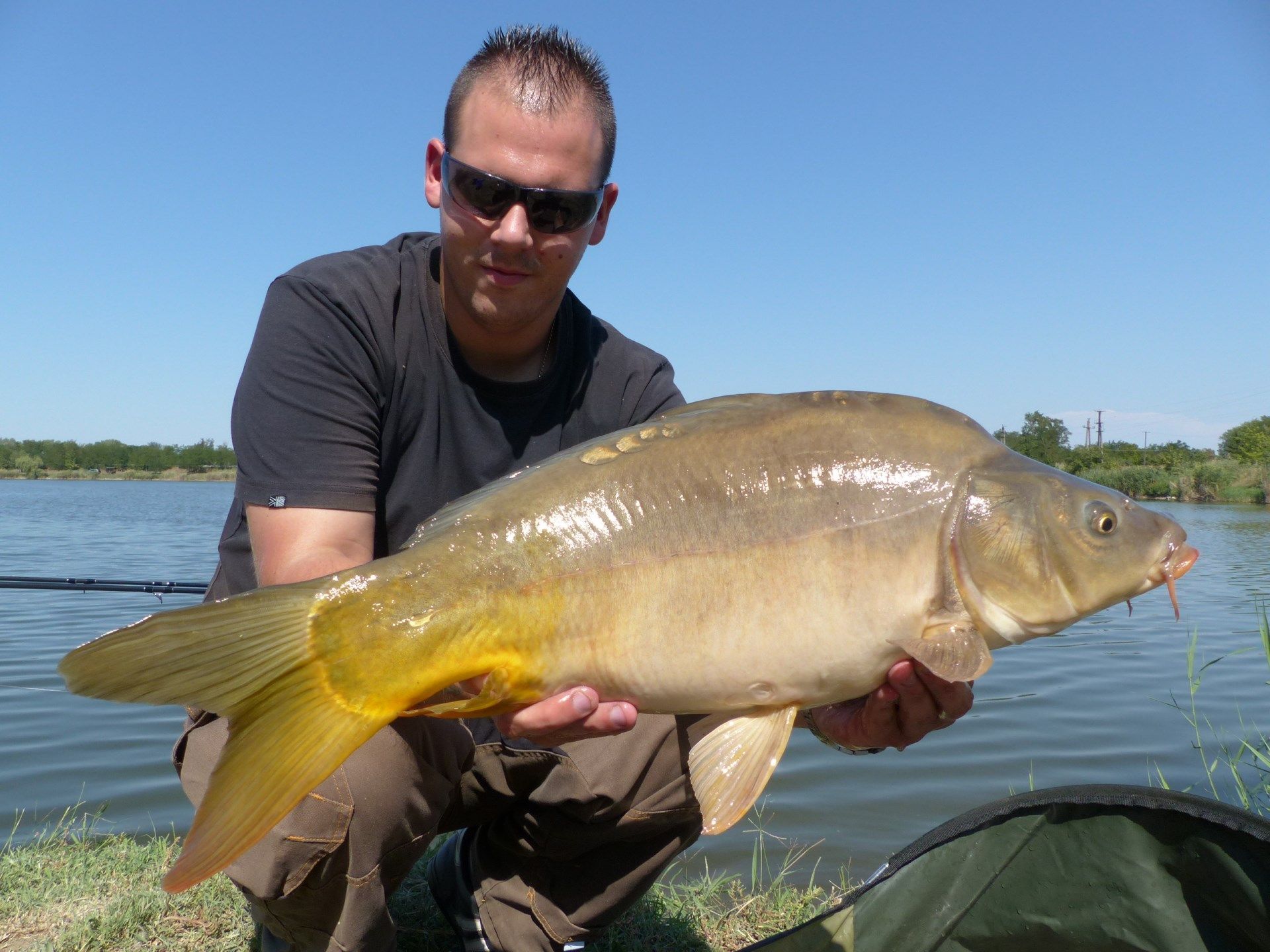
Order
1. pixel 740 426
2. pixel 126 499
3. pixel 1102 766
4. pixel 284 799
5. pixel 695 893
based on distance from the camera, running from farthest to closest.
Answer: pixel 126 499 < pixel 1102 766 < pixel 695 893 < pixel 740 426 < pixel 284 799

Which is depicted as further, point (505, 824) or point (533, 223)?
point (505, 824)

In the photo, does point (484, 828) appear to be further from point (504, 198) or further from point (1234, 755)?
point (1234, 755)

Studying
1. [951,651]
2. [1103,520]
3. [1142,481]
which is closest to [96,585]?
[951,651]

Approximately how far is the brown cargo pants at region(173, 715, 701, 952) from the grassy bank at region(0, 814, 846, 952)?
0.74 feet

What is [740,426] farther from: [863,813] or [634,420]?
[863,813]

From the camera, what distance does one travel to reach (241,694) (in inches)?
57.7

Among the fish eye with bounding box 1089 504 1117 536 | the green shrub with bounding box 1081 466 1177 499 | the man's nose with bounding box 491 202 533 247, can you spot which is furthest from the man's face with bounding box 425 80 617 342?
the green shrub with bounding box 1081 466 1177 499

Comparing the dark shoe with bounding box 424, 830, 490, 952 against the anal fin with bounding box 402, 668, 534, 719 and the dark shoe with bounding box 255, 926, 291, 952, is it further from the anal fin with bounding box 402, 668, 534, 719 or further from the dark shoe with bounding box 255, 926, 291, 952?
the anal fin with bounding box 402, 668, 534, 719

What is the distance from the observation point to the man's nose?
2.25 m

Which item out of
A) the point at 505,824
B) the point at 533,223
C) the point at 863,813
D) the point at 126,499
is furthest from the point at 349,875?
the point at 126,499

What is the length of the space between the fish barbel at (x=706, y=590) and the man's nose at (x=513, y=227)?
2.36 feet

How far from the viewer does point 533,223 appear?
2275 mm

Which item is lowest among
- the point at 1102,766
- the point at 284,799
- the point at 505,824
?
the point at 1102,766

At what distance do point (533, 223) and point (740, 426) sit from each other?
0.83 metres
